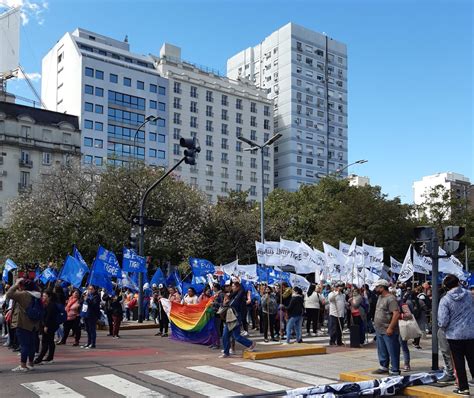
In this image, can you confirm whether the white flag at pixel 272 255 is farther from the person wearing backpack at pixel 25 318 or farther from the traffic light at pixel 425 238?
the person wearing backpack at pixel 25 318

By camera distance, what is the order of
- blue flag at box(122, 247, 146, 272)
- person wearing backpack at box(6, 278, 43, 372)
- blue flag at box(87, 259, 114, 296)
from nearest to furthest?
1. person wearing backpack at box(6, 278, 43, 372)
2. blue flag at box(87, 259, 114, 296)
3. blue flag at box(122, 247, 146, 272)

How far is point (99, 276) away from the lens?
1811 cm

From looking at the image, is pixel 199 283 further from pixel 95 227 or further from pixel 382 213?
pixel 382 213

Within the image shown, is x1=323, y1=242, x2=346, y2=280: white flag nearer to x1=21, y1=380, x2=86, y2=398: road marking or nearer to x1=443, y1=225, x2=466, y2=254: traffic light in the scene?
x1=443, y1=225, x2=466, y2=254: traffic light

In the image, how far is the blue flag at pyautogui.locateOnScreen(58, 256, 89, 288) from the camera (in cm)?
1820

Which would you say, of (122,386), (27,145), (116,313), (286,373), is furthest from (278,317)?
(27,145)

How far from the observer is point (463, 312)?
27.2ft

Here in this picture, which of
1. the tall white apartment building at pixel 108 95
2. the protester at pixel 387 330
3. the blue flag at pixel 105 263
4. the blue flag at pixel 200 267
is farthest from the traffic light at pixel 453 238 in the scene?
the tall white apartment building at pixel 108 95

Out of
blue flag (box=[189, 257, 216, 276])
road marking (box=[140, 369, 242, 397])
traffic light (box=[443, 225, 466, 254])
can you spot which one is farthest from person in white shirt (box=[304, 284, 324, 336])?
road marking (box=[140, 369, 242, 397])

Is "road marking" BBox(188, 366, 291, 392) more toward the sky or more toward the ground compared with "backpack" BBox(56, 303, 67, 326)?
more toward the ground

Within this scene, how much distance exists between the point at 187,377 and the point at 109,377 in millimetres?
1402

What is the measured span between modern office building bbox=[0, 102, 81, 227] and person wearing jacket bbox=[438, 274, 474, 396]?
192ft

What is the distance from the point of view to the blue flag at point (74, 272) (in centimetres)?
1820

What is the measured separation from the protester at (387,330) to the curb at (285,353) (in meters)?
3.17
